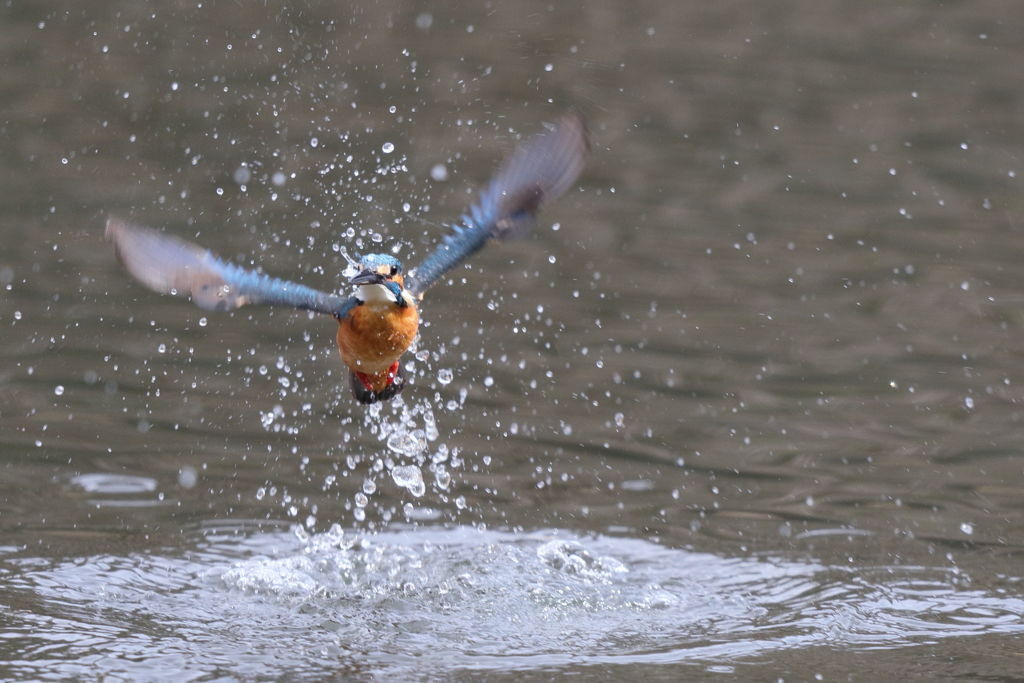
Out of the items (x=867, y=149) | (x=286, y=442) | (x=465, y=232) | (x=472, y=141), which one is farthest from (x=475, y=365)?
(x=867, y=149)

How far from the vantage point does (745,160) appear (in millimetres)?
8734

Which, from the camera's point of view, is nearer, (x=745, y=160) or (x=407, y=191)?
(x=407, y=191)

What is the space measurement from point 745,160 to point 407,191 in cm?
214

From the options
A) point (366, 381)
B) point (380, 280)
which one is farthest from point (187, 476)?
point (380, 280)

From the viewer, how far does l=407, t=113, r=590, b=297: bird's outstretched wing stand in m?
3.66

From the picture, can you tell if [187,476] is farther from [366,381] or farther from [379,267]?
[379,267]

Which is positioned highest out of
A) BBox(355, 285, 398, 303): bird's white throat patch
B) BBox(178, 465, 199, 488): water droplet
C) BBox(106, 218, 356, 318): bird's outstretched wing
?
BBox(106, 218, 356, 318): bird's outstretched wing

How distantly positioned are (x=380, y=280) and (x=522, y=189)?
45 centimetres

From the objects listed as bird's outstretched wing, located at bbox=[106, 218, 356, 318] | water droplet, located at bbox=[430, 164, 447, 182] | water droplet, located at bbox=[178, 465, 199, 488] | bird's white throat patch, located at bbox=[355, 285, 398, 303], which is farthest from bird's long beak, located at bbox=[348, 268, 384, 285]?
water droplet, located at bbox=[430, 164, 447, 182]

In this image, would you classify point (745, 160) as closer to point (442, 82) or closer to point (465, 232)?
point (442, 82)

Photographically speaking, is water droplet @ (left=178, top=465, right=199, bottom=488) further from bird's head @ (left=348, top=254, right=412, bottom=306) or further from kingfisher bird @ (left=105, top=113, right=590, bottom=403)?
bird's head @ (left=348, top=254, right=412, bottom=306)

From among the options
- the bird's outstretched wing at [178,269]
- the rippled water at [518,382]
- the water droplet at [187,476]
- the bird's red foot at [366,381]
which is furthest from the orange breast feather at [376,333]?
the water droplet at [187,476]

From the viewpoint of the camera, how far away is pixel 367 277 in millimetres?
3525

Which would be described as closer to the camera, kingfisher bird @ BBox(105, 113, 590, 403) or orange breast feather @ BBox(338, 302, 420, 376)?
kingfisher bird @ BBox(105, 113, 590, 403)
